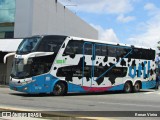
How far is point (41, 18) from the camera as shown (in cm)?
4041

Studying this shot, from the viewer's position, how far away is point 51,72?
78.9 ft

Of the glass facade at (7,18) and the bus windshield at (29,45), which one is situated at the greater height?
the glass facade at (7,18)

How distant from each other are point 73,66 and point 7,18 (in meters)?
16.6

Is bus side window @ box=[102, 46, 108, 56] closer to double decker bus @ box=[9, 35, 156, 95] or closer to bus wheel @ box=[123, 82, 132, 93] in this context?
double decker bus @ box=[9, 35, 156, 95]

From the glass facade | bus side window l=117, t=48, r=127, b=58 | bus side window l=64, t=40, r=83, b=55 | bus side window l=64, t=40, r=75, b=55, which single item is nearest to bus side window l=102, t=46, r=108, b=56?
bus side window l=117, t=48, r=127, b=58

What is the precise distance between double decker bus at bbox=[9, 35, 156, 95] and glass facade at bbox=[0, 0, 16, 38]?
47.8 feet

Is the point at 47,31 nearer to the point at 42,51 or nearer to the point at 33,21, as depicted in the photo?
the point at 33,21

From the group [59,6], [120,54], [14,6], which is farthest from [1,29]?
[120,54]

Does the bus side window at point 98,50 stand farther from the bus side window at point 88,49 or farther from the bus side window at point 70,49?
the bus side window at point 70,49

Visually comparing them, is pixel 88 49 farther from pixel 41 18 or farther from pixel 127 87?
pixel 41 18

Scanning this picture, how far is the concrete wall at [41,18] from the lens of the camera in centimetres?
3853

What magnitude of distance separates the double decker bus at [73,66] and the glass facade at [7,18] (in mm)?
14572

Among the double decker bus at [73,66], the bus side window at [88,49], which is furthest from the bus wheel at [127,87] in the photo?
the bus side window at [88,49]

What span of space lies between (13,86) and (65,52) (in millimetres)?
3731
